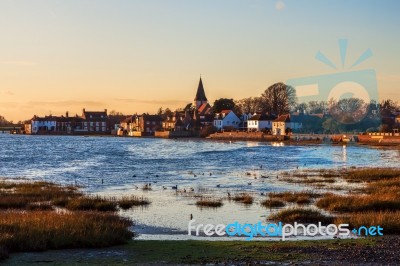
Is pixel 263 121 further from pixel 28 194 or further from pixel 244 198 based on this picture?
pixel 28 194

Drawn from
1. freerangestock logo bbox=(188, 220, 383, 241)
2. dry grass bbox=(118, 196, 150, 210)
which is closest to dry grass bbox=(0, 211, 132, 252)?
freerangestock logo bbox=(188, 220, 383, 241)

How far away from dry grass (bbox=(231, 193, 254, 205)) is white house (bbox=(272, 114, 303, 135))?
14059 centimetres

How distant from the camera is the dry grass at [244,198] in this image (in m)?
33.7

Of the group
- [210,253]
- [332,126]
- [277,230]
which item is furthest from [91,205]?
[332,126]

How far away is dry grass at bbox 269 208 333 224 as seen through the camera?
86.2ft

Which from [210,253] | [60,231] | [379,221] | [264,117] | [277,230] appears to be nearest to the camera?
[210,253]

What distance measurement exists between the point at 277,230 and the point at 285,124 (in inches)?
6077

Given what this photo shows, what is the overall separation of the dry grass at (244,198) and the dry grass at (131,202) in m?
5.73

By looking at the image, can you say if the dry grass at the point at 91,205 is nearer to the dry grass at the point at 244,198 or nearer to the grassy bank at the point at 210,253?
the dry grass at the point at 244,198

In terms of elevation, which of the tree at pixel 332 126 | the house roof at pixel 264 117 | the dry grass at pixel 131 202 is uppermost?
the house roof at pixel 264 117

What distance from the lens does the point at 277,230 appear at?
24.2 metres

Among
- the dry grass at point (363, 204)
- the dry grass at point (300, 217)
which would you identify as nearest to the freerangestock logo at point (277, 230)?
the dry grass at point (300, 217)

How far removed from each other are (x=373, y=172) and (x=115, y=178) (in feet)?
81.5

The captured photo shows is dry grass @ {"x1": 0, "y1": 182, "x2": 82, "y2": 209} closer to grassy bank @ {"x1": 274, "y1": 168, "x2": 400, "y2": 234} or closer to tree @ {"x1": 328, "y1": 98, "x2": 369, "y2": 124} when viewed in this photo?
grassy bank @ {"x1": 274, "y1": 168, "x2": 400, "y2": 234}
